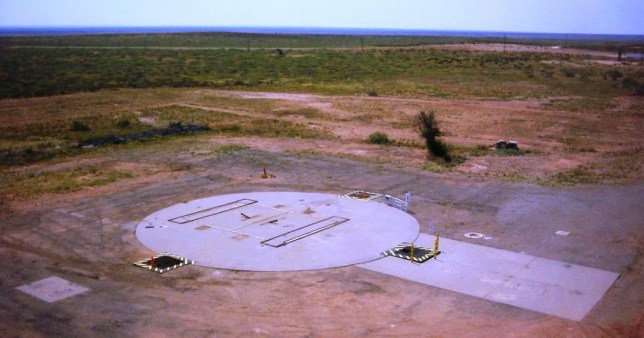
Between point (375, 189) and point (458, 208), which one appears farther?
point (375, 189)

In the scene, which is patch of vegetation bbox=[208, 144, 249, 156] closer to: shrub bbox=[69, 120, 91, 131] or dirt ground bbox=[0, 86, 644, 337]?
dirt ground bbox=[0, 86, 644, 337]

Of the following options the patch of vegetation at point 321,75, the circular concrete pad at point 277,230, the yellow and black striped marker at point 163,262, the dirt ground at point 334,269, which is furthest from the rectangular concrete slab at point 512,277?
the patch of vegetation at point 321,75

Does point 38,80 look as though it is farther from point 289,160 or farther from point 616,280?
point 616,280

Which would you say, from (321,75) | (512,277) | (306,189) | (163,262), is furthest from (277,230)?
(321,75)

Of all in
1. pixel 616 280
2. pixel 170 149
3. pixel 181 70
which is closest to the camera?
pixel 616 280

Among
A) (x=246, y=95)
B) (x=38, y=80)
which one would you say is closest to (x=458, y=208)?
(x=246, y=95)

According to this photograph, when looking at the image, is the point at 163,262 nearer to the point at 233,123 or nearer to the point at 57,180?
the point at 57,180

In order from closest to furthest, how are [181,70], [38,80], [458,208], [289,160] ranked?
1. [458,208]
2. [289,160]
3. [38,80]
4. [181,70]
